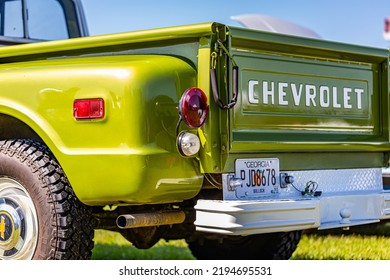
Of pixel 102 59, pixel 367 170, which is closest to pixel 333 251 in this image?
pixel 367 170

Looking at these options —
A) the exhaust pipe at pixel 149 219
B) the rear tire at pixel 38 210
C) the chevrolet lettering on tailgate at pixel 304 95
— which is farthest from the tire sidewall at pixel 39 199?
the chevrolet lettering on tailgate at pixel 304 95

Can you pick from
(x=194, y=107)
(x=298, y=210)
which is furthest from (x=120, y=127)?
(x=298, y=210)

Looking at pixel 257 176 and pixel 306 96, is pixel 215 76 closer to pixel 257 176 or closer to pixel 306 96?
pixel 257 176

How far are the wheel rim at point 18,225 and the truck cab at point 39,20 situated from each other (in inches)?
66.8

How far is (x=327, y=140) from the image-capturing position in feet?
17.3

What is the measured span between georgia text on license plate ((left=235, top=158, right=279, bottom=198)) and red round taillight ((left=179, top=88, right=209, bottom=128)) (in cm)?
34

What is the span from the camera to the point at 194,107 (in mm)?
4449

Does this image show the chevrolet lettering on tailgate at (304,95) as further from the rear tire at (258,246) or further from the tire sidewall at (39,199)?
the tire sidewall at (39,199)

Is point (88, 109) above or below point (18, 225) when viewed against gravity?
above

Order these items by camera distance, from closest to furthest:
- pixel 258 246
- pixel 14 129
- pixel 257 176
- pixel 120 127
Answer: pixel 120 127
pixel 257 176
pixel 14 129
pixel 258 246

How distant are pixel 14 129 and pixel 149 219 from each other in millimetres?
997

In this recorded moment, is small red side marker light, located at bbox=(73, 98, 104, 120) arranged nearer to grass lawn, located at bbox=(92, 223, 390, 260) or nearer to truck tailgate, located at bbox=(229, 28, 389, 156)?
truck tailgate, located at bbox=(229, 28, 389, 156)
